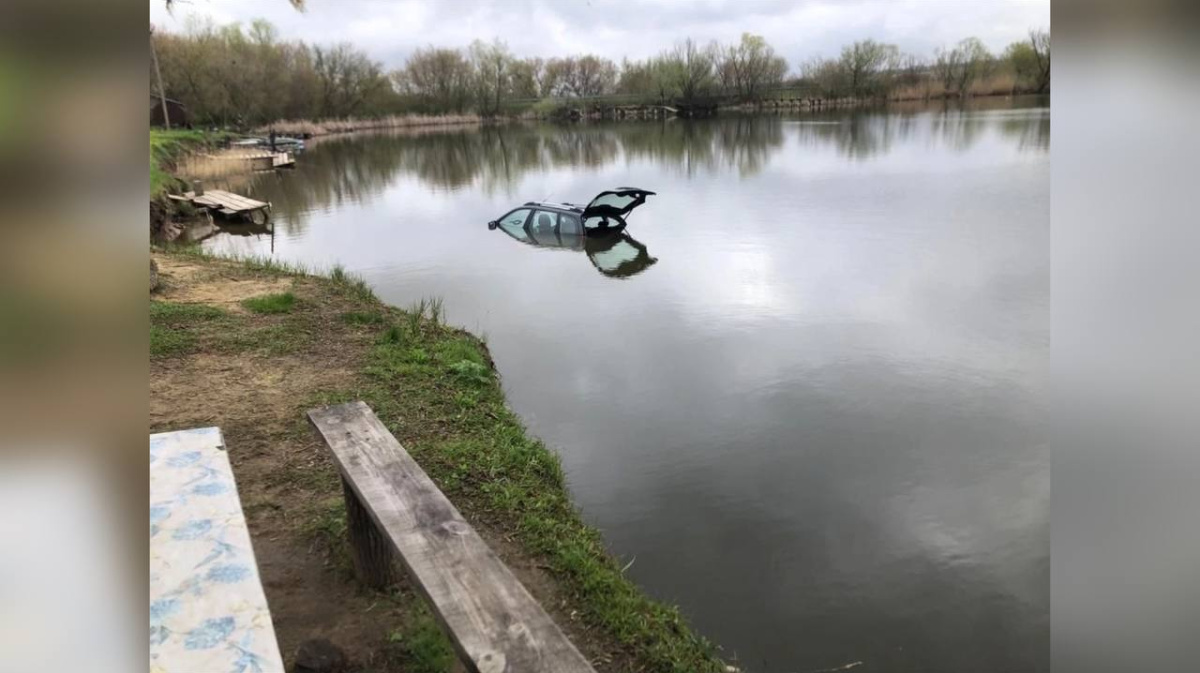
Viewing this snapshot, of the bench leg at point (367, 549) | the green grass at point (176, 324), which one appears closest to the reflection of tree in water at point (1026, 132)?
the green grass at point (176, 324)

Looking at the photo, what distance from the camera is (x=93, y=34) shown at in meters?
0.46

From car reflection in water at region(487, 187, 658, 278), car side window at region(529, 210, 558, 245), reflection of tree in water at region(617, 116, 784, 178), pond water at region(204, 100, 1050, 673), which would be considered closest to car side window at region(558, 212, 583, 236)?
car reflection in water at region(487, 187, 658, 278)

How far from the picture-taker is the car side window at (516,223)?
17.5 meters

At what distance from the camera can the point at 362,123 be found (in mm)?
64812

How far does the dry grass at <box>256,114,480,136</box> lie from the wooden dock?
38.3 meters

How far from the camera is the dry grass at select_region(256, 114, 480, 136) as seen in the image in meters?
57.8

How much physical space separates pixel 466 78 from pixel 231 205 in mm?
55212

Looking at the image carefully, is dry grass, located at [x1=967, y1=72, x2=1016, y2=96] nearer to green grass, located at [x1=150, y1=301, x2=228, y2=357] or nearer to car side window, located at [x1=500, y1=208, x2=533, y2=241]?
car side window, located at [x1=500, y1=208, x2=533, y2=241]

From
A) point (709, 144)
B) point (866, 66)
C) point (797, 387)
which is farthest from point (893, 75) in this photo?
point (797, 387)

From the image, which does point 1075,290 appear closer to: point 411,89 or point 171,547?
point 171,547

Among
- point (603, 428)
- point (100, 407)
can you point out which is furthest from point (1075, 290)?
point (603, 428)

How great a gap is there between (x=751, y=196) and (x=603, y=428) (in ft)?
51.5

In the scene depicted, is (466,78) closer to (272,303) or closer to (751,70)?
(751,70)

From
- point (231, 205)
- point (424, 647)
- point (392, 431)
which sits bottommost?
point (424, 647)
